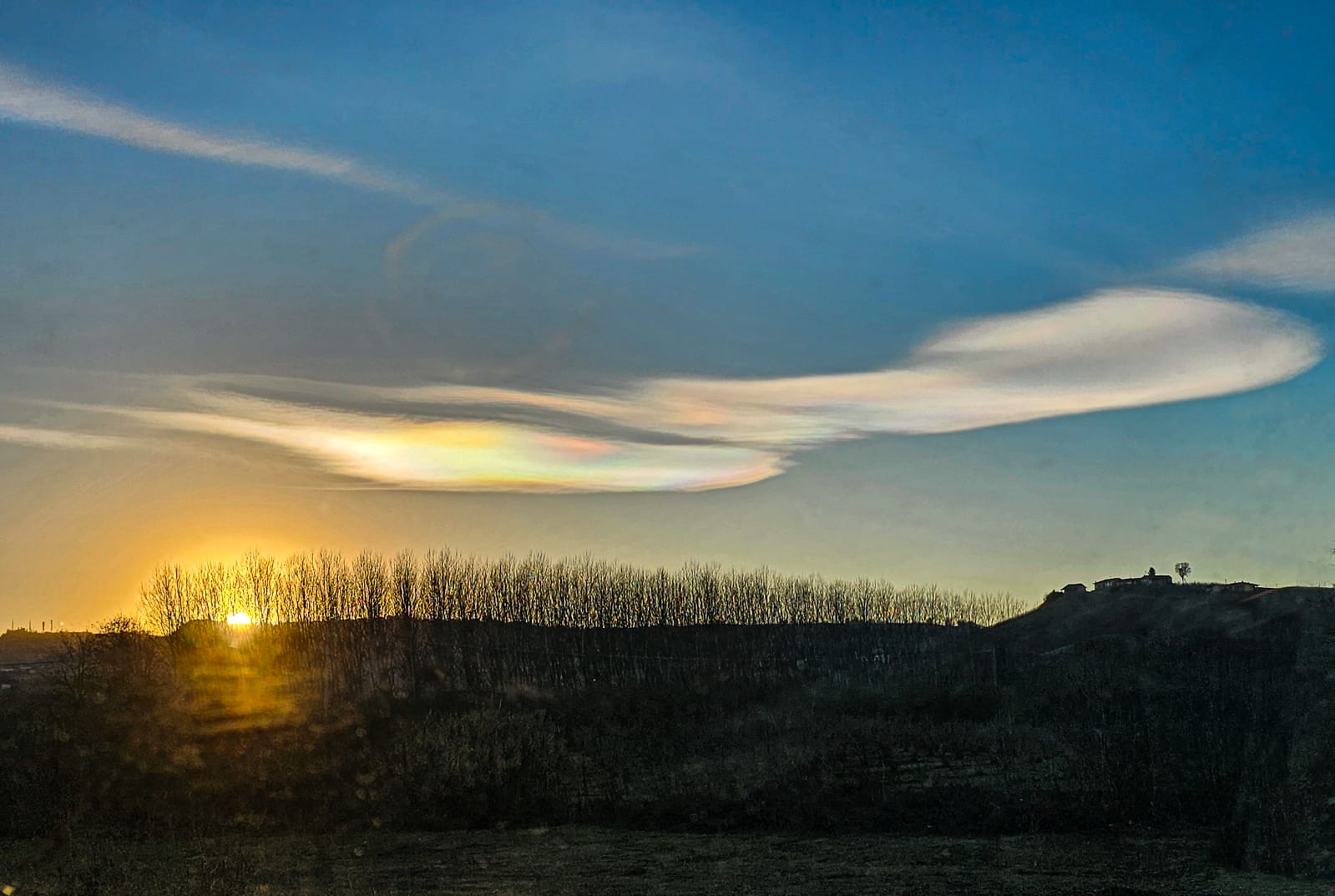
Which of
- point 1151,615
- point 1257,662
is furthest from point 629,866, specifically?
point 1151,615

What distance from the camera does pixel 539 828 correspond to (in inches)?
1190

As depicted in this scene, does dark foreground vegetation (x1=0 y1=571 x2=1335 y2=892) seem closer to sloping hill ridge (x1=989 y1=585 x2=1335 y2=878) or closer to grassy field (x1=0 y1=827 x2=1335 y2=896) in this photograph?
sloping hill ridge (x1=989 y1=585 x2=1335 y2=878)

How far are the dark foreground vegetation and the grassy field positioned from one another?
1061mm

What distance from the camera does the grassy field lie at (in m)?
20.3

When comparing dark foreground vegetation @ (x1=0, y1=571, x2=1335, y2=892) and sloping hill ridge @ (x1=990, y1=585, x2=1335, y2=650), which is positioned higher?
sloping hill ridge @ (x1=990, y1=585, x2=1335, y2=650)

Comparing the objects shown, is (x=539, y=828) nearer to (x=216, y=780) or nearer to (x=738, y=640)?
(x=216, y=780)

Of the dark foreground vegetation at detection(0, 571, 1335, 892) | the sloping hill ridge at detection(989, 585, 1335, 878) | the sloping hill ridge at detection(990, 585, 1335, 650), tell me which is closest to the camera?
the sloping hill ridge at detection(989, 585, 1335, 878)

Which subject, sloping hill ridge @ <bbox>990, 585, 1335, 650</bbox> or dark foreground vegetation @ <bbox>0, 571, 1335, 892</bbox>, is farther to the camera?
sloping hill ridge @ <bbox>990, 585, 1335, 650</bbox>

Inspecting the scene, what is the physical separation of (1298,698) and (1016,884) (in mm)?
9499

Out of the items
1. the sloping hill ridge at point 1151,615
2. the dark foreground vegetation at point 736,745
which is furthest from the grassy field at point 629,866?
the sloping hill ridge at point 1151,615

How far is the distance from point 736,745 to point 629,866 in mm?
15330

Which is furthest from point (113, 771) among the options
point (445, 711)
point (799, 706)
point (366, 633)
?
point (366, 633)

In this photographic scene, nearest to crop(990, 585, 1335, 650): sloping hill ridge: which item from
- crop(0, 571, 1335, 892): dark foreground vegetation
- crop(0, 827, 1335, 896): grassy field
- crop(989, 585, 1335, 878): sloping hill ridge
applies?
crop(989, 585, 1335, 878): sloping hill ridge

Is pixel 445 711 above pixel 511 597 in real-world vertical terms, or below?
below
